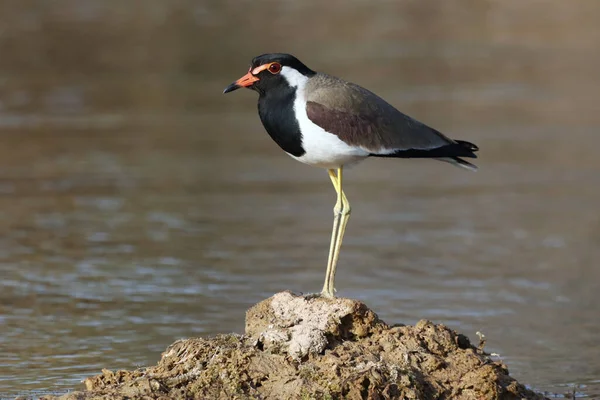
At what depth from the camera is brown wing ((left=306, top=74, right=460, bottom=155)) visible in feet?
23.9

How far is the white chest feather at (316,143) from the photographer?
7227 millimetres

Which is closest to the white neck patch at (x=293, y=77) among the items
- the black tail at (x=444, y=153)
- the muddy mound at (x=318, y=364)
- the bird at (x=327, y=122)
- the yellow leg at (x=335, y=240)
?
the bird at (x=327, y=122)

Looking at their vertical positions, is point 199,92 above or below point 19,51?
below

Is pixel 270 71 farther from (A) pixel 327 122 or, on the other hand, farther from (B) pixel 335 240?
(B) pixel 335 240

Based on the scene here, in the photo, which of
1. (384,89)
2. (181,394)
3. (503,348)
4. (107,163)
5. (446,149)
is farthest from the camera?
(384,89)

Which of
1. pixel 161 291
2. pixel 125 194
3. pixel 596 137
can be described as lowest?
pixel 161 291

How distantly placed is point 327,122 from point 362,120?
0.30 m

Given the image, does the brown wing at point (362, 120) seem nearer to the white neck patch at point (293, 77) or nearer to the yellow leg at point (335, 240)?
the white neck patch at point (293, 77)

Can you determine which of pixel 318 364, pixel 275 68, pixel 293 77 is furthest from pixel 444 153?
pixel 318 364

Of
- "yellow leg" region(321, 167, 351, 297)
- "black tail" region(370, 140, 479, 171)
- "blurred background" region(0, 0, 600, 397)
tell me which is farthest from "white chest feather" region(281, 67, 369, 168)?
"blurred background" region(0, 0, 600, 397)

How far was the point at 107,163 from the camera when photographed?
15.1 meters

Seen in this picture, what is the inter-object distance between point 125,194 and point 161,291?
11.8ft

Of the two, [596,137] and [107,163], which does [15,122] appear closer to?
[107,163]

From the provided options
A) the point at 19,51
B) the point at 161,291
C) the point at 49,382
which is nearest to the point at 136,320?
the point at 161,291
